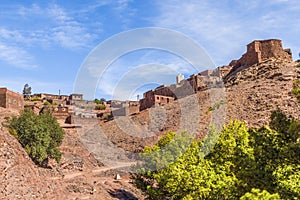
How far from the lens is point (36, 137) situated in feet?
117

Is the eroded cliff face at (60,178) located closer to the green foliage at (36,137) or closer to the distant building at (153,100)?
the green foliage at (36,137)

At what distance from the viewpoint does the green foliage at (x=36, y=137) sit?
34.4 meters

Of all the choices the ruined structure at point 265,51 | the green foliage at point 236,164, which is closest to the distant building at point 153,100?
the ruined structure at point 265,51

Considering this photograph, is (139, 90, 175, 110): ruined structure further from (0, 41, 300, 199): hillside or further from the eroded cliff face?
the eroded cliff face

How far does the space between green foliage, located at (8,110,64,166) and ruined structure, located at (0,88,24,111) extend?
62.0 feet

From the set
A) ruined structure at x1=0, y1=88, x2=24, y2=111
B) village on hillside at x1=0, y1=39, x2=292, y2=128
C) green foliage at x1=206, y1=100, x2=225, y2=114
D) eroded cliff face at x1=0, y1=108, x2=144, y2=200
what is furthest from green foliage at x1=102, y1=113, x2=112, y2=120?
eroded cliff face at x1=0, y1=108, x2=144, y2=200

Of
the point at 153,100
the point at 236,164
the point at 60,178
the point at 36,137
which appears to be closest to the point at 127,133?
the point at 153,100

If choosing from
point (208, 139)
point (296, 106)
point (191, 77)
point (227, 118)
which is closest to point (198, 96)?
point (191, 77)

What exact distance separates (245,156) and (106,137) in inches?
1692

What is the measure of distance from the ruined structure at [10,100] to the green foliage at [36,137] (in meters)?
18.9

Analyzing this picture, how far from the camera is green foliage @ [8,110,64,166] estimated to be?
34369 millimetres

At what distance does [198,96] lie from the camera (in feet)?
209

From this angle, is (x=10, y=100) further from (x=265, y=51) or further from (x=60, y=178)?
(x=265, y=51)

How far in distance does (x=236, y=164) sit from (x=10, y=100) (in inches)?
1871
